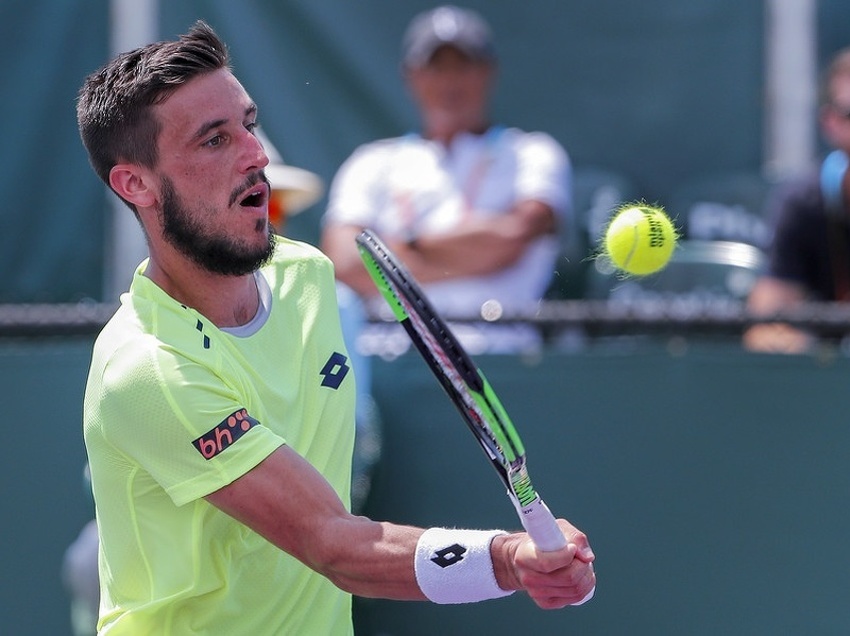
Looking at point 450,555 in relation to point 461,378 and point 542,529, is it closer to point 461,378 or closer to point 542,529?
point 542,529

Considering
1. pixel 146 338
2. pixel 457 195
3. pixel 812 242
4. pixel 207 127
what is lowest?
pixel 146 338

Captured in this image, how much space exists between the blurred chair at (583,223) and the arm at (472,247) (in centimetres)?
28

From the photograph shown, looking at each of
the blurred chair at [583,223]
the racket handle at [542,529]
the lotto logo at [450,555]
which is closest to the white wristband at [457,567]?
the lotto logo at [450,555]

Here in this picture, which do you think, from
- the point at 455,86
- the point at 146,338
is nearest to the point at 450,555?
the point at 146,338

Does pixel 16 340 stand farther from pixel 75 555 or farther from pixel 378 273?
pixel 378 273

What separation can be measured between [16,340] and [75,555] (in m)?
1.01

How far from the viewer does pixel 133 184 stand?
Result: 2.80 metres

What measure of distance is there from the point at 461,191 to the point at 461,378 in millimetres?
3113

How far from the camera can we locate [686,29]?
6.62 m

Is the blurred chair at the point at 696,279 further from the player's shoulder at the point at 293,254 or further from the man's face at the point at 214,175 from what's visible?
the man's face at the point at 214,175

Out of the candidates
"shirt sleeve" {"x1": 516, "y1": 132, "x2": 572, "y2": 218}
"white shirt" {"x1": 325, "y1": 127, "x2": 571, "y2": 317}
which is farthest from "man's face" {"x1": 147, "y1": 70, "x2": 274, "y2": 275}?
"shirt sleeve" {"x1": 516, "y1": 132, "x2": 572, "y2": 218}

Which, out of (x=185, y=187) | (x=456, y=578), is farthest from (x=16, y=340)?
(x=456, y=578)

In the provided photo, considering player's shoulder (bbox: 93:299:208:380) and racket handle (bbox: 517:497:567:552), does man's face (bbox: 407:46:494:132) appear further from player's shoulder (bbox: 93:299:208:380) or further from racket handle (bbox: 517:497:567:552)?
racket handle (bbox: 517:497:567:552)

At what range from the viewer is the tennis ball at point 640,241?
3133 millimetres
